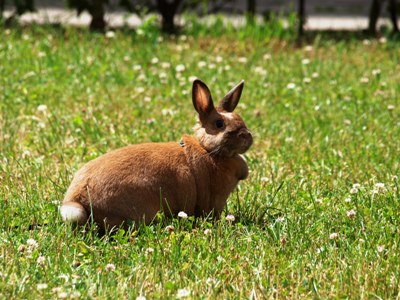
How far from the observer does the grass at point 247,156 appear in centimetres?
366

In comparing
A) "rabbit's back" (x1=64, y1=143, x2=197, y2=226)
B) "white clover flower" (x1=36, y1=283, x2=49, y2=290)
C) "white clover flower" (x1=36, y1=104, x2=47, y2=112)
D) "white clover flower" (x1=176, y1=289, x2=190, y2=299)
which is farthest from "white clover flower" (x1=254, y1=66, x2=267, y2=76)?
"white clover flower" (x1=36, y1=283, x2=49, y2=290)

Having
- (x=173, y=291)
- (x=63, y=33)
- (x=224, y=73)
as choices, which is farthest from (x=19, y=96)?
(x=173, y=291)

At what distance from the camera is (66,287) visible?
137 inches

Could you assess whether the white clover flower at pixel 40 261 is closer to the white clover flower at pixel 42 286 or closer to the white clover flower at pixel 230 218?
the white clover flower at pixel 42 286

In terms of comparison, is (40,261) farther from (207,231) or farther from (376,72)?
(376,72)

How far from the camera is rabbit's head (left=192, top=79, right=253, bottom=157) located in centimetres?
435

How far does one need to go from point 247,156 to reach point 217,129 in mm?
1371

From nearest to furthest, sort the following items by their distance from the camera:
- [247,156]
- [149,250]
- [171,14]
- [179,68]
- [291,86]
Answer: [149,250]
[247,156]
[291,86]
[179,68]
[171,14]

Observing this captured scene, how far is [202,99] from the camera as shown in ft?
14.6

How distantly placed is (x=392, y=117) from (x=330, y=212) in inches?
89.7

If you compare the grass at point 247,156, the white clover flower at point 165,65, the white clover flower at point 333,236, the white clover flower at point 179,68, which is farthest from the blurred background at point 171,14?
the white clover flower at point 333,236

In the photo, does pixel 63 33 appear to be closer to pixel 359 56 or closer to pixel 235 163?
pixel 359 56

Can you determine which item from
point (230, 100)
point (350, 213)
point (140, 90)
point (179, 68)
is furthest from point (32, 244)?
point (179, 68)

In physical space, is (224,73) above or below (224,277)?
below
